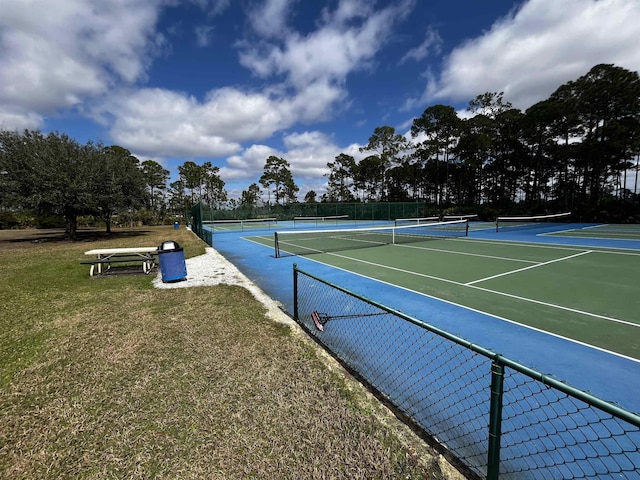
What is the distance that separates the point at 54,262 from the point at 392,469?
46.0ft

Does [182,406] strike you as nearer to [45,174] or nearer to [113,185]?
[45,174]

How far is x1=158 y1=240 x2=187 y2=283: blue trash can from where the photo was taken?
296 inches

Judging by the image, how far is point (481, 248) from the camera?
41.5 ft

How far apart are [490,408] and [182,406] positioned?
8.79 ft

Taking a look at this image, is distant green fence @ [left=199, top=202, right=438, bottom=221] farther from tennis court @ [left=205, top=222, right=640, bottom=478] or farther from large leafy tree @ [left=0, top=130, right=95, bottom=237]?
tennis court @ [left=205, top=222, right=640, bottom=478]

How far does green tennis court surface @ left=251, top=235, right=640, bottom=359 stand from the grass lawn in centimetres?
378

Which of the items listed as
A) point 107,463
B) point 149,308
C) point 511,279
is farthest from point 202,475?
point 511,279

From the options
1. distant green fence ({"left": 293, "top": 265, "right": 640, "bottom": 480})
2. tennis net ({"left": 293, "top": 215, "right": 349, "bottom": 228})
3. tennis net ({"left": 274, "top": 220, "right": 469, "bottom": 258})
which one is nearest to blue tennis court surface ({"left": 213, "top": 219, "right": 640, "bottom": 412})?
distant green fence ({"left": 293, "top": 265, "right": 640, "bottom": 480})

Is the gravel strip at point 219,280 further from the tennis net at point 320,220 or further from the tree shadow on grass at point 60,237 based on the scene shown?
the tennis net at point 320,220

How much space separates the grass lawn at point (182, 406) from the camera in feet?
6.99

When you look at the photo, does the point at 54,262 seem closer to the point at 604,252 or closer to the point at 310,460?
the point at 310,460

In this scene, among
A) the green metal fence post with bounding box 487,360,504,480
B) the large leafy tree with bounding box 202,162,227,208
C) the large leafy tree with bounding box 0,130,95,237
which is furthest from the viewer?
the large leafy tree with bounding box 202,162,227,208

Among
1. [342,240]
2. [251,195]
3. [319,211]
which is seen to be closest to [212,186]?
[251,195]

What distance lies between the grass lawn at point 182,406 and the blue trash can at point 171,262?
7.87 feet
